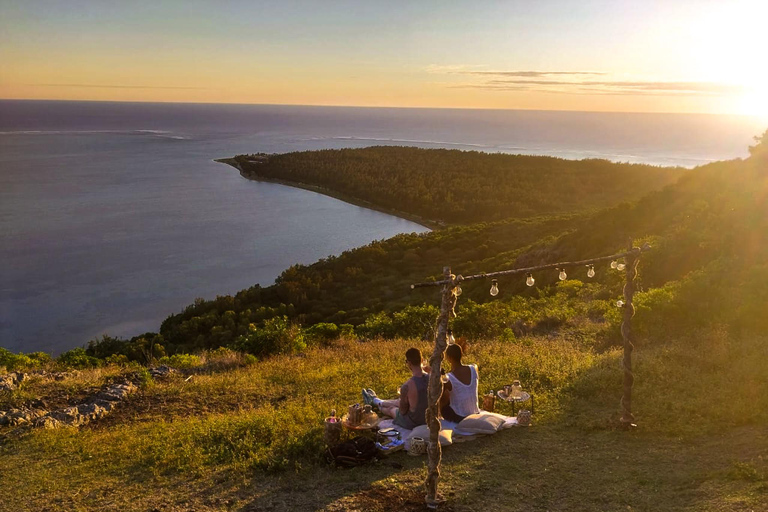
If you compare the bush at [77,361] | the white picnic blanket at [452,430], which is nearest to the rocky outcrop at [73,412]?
the white picnic blanket at [452,430]

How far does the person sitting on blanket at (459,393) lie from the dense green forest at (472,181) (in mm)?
58255

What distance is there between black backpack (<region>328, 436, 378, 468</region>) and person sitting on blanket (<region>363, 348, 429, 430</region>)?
72 cm

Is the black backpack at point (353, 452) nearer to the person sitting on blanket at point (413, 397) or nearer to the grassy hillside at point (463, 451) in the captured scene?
the grassy hillside at point (463, 451)

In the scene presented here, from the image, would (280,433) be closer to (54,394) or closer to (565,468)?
(565,468)

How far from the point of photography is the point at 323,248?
195 feet

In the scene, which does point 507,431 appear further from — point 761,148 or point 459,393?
point 761,148

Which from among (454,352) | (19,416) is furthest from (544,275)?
(19,416)

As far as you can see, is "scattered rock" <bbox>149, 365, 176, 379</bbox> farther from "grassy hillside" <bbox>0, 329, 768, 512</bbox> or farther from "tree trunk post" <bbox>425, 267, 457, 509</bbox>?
"tree trunk post" <bbox>425, 267, 457, 509</bbox>

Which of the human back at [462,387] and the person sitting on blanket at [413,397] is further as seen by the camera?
the human back at [462,387]

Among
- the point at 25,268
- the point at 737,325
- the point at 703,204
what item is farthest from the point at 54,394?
the point at 25,268

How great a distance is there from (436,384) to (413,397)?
181cm

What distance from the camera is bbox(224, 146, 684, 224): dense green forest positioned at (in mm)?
70562

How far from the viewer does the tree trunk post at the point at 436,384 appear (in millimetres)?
6215

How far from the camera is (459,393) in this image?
335 inches
